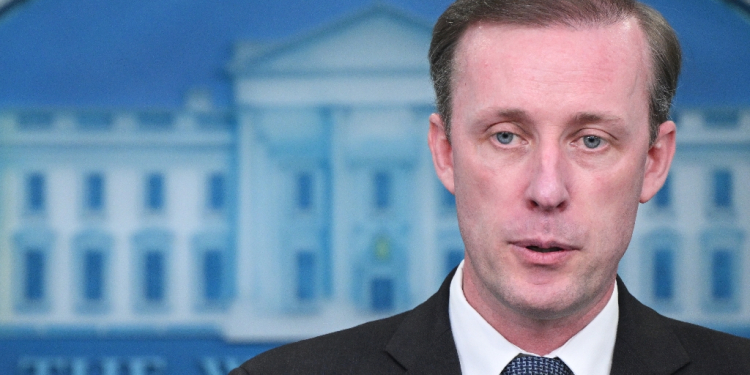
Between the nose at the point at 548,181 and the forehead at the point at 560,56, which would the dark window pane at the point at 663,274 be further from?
the nose at the point at 548,181

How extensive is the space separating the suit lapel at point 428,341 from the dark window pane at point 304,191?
1584mm

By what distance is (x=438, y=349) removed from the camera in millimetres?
1959

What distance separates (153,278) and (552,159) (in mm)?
2456

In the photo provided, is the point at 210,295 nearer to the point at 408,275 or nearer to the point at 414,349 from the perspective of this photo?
the point at 408,275

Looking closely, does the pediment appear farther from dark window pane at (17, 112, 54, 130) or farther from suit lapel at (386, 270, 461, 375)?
suit lapel at (386, 270, 461, 375)

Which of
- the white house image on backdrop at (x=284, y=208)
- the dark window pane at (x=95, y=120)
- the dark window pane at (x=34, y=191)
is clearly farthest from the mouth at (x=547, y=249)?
the dark window pane at (x=34, y=191)

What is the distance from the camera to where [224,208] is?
364 cm

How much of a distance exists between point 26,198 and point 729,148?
3234mm

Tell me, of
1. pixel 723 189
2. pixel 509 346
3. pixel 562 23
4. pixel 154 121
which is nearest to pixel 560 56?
pixel 562 23

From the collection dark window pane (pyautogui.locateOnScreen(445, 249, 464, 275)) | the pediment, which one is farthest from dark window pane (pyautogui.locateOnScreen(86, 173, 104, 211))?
dark window pane (pyautogui.locateOnScreen(445, 249, 464, 275))

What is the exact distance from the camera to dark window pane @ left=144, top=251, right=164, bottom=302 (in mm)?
3678

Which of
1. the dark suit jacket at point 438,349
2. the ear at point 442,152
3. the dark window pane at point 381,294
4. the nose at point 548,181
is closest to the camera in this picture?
the nose at point 548,181

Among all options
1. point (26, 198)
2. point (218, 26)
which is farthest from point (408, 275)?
point (26, 198)

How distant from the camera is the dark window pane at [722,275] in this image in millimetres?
3631
